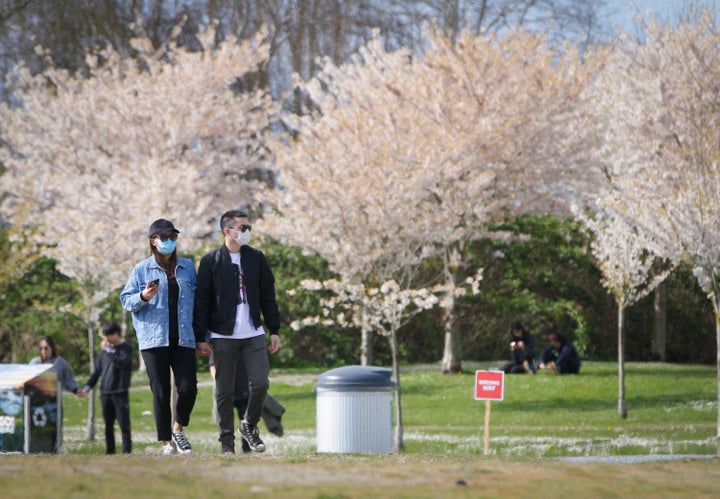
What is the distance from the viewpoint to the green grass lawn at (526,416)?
1382cm

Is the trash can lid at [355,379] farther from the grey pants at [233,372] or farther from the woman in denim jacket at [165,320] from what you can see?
the woman in denim jacket at [165,320]

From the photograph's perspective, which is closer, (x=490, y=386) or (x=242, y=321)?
(x=242, y=321)

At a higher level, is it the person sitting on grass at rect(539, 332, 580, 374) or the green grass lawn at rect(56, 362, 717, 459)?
the person sitting on grass at rect(539, 332, 580, 374)

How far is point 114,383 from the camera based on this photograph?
12422 mm

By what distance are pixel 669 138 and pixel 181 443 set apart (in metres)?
20.7

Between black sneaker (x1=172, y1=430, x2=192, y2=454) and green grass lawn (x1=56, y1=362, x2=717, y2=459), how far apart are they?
3.64 m

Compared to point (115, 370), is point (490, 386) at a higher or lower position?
lower

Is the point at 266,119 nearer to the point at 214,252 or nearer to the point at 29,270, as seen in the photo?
the point at 29,270

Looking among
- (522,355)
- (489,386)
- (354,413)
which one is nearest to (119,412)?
(354,413)

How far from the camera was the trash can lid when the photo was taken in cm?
1155

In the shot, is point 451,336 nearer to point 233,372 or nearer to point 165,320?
point 233,372

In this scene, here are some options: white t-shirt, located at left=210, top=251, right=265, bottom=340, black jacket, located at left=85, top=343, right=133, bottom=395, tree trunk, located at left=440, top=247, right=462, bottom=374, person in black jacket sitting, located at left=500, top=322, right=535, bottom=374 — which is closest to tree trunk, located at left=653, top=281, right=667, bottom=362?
person in black jacket sitting, located at left=500, top=322, right=535, bottom=374

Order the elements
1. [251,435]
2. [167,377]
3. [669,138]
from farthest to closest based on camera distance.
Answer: [669,138], [251,435], [167,377]

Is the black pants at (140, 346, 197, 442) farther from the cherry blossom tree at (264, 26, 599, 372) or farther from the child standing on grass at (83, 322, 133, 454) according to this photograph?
the cherry blossom tree at (264, 26, 599, 372)
